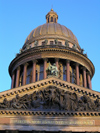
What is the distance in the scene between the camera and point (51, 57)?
4597 centimetres

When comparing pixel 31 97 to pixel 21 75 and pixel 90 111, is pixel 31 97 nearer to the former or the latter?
pixel 90 111

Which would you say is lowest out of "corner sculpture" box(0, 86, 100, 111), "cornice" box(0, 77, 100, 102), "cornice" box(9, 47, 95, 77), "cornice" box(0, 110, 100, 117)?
"cornice" box(0, 110, 100, 117)

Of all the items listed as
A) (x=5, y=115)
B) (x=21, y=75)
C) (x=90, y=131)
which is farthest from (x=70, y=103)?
(x=21, y=75)

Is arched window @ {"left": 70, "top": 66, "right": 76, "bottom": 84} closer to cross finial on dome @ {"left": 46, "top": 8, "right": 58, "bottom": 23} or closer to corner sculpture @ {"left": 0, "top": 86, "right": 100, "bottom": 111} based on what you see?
cross finial on dome @ {"left": 46, "top": 8, "right": 58, "bottom": 23}

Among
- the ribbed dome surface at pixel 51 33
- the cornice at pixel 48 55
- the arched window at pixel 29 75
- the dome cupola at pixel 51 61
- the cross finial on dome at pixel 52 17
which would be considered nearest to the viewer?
the dome cupola at pixel 51 61

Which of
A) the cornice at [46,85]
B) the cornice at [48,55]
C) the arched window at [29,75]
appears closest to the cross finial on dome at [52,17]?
the cornice at [48,55]

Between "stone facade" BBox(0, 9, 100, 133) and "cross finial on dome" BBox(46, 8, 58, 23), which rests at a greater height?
"cross finial on dome" BBox(46, 8, 58, 23)

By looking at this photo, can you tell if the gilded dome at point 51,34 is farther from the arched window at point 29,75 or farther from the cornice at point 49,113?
the cornice at point 49,113

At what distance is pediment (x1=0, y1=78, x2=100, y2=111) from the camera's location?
2788cm

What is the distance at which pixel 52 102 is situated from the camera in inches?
1102

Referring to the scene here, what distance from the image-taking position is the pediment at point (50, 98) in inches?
1097

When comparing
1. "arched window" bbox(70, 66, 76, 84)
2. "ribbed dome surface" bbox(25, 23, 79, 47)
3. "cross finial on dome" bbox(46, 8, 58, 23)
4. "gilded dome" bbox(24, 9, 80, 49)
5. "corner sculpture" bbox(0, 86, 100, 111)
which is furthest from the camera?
"cross finial on dome" bbox(46, 8, 58, 23)

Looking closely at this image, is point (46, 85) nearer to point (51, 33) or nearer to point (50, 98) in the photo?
point (50, 98)

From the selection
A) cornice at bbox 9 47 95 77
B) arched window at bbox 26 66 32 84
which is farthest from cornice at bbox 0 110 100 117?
cornice at bbox 9 47 95 77
